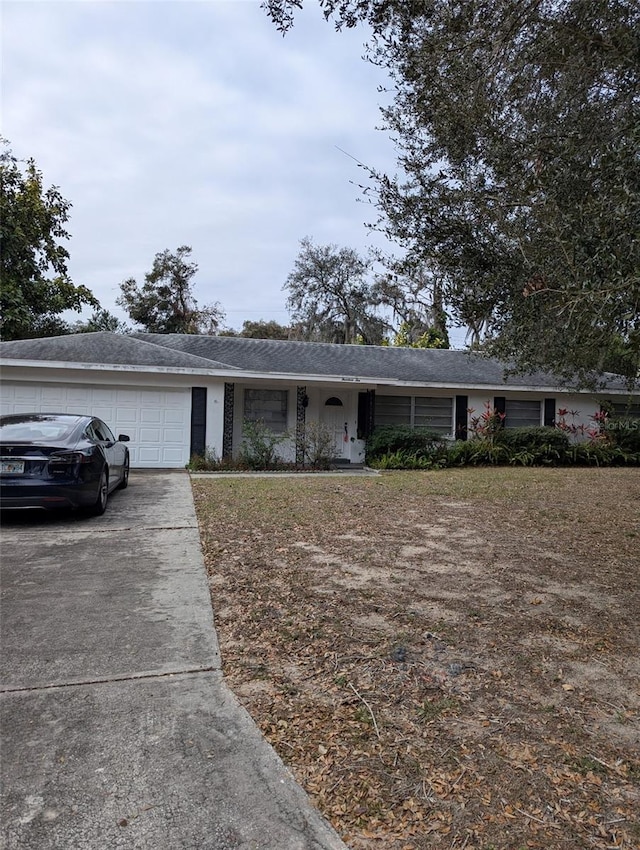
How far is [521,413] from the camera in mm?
18453

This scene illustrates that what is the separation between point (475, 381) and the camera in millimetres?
17547

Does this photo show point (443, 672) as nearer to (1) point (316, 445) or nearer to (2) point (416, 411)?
(1) point (316, 445)

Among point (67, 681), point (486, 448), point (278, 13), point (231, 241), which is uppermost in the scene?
point (231, 241)

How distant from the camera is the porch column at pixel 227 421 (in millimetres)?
14977

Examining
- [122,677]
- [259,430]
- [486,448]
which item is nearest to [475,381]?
[486,448]

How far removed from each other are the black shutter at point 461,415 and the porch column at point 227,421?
23.6ft

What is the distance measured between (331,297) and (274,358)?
22.8 metres

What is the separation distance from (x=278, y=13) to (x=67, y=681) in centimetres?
589

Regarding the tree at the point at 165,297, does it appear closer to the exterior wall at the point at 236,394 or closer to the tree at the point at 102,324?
the tree at the point at 102,324

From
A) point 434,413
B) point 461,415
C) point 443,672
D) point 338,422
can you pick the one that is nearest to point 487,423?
point 461,415

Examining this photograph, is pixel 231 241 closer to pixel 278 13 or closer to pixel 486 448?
pixel 486 448

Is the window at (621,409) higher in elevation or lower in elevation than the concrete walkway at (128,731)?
higher

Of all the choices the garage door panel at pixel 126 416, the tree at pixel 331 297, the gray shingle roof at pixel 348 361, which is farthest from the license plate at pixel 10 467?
the tree at pixel 331 297

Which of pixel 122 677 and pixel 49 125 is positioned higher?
pixel 49 125
